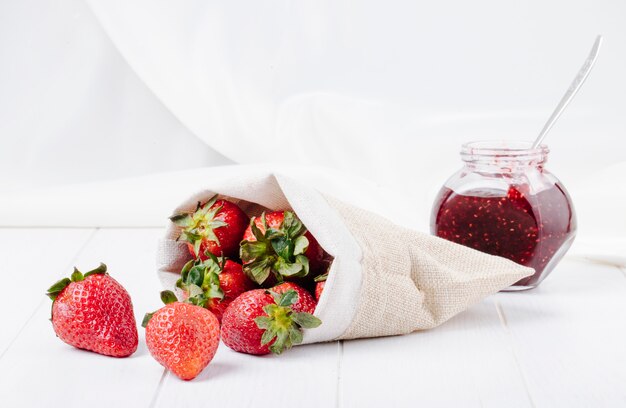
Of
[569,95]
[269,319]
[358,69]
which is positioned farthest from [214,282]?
[358,69]

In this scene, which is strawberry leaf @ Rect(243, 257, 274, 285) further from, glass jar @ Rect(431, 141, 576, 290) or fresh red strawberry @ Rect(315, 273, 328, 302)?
glass jar @ Rect(431, 141, 576, 290)

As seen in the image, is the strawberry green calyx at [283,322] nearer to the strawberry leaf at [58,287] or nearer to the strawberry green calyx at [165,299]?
the strawberry green calyx at [165,299]

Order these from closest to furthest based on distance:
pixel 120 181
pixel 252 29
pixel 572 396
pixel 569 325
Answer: pixel 572 396
pixel 569 325
pixel 120 181
pixel 252 29

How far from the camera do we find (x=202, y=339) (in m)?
Result: 1.19

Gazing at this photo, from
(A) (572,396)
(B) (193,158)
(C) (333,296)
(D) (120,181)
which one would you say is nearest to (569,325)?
(A) (572,396)

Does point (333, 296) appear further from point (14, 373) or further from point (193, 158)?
point (193, 158)

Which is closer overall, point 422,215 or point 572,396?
point 572,396

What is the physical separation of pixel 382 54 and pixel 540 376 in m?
1.36

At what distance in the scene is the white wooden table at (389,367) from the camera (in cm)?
117

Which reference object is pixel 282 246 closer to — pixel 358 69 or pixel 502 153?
pixel 502 153

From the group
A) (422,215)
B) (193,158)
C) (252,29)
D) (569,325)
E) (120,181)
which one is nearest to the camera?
(569,325)

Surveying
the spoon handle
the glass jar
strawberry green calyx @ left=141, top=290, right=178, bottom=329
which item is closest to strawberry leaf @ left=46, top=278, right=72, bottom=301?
strawberry green calyx @ left=141, top=290, right=178, bottom=329

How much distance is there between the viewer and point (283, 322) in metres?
1.22

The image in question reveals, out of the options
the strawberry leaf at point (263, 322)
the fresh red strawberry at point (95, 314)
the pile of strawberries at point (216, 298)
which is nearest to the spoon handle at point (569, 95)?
the pile of strawberries at point (216, 298)
